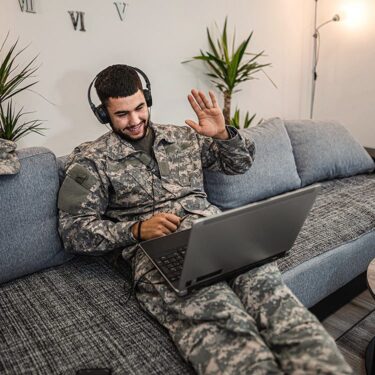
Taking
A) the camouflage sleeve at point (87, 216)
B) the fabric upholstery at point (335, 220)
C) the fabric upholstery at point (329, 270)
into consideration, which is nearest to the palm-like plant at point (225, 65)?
the fabric upholstery at point (335, 220)

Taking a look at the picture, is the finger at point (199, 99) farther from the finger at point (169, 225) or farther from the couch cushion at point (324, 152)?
the couch cushion at point (324, 152)

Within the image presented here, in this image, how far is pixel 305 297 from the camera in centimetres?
157

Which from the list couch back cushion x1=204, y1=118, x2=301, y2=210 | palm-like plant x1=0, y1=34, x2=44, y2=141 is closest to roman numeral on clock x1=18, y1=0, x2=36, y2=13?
palm-like plant x1=0, y1=34, x2=44, y2=141

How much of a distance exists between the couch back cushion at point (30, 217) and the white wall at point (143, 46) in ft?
2.76

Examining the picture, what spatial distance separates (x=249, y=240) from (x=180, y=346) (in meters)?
0.33

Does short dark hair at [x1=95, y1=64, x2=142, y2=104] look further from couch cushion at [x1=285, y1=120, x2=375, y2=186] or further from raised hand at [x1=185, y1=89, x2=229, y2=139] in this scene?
couch cushion at [x1=285, y1=120, x2=375, y2=186]

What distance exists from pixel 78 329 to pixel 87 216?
0.38 metres

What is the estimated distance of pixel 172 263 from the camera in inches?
47.1

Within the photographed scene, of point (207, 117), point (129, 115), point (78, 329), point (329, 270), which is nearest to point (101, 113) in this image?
point (129, 115)

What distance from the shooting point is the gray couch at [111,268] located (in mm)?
1093

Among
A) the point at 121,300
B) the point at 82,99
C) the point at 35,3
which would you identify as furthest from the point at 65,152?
the point at 121,300

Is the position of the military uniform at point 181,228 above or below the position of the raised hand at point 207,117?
below

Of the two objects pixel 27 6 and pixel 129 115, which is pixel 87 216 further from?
pixel 27 6

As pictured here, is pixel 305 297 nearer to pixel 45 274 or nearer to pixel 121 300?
pixel 121 300
